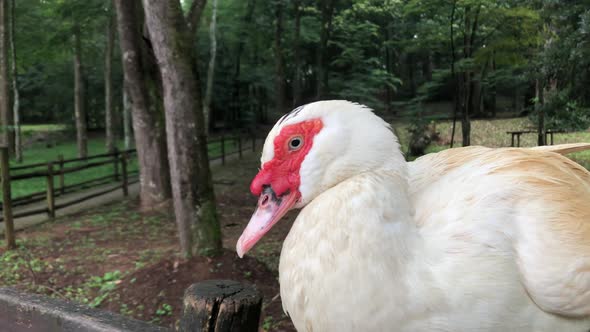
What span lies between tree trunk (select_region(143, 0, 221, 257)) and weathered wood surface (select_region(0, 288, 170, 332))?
2.18 meters

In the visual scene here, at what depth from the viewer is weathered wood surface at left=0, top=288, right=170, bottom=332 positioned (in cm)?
165

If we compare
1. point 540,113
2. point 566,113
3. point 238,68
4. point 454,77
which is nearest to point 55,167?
point 238,68

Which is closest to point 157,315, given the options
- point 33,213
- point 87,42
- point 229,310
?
point 229,310

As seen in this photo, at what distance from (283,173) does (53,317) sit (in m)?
1.04

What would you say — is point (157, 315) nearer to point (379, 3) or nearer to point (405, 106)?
point (405, 106)

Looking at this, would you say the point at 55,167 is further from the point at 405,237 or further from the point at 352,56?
the point at 405,237

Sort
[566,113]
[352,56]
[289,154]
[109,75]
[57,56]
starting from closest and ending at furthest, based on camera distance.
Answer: [289,154] < [566,113] < [352,56] < [109,75] < [57,56]

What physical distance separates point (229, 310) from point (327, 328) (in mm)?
355

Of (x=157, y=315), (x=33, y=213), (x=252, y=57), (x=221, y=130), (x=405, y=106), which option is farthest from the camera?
(x=221, y=130)

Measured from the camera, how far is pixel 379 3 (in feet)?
47.1

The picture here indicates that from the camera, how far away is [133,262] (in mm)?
5297

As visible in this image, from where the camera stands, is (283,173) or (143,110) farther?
(143,110)

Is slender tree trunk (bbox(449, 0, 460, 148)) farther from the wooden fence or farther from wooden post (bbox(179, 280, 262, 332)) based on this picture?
wooden post (bbox(179, 280, 262, 332))

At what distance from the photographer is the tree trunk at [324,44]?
14044 mm
